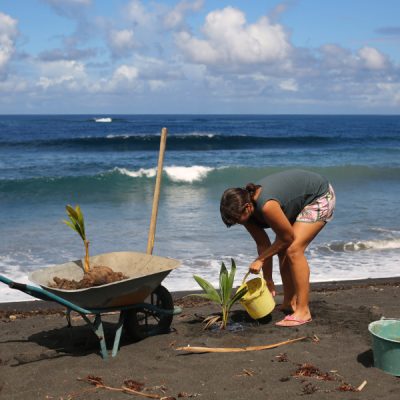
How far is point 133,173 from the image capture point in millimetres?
21203

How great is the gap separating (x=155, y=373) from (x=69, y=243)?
5.95 meters

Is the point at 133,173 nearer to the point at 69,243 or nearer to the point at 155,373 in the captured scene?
the point at 69,243

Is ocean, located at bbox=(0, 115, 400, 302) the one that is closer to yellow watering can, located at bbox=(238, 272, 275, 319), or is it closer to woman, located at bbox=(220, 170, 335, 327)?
yellow watering can, located at bbox=(238, 272, 275, 319)

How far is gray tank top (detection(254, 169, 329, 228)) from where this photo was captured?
15.5 ft

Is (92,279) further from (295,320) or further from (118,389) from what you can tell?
(295,320)

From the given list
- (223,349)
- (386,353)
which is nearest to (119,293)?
(223,349)

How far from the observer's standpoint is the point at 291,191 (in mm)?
4871

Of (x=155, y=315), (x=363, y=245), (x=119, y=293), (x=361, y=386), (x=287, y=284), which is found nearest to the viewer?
(x=361, y=386)

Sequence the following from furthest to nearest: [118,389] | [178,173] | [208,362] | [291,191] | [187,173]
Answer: [178,173] → [187,173] → [291,191] → [208,362] → [118,389]

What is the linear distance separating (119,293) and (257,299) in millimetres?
1189

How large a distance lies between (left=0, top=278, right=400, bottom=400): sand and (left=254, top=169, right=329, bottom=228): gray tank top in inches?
37.2

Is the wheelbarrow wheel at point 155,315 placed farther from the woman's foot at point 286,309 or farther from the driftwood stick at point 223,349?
the woman's foot at point 286,309

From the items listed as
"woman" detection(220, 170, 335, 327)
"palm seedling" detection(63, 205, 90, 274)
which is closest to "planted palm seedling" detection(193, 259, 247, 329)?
"woman" detection(220, 170, 335, 327)

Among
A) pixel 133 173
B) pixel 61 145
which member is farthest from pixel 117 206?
pixel 61 145
